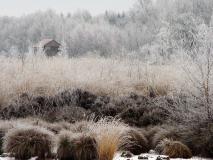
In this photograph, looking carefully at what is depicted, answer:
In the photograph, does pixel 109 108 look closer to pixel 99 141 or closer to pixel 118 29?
pixel 99 141

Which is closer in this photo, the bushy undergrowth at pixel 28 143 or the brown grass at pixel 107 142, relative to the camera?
the brown grass at pixel 107 142

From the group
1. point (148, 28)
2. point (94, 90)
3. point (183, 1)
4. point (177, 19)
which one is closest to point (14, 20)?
point (148, 28)

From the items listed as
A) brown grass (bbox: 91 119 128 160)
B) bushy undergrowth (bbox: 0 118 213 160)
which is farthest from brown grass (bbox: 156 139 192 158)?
brown grass (bbox: 91 119 128 160)

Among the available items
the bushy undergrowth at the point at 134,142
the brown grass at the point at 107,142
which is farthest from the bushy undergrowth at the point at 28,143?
the bushy undergrowth at the point at 134,142

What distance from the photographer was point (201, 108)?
7.76 meters

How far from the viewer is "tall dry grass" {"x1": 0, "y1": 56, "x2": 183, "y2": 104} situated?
1122 centimetres

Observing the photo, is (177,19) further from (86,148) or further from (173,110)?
(86,148)

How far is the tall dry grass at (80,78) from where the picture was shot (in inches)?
442

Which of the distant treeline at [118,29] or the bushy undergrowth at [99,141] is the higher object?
the distant treeline at [118,29]

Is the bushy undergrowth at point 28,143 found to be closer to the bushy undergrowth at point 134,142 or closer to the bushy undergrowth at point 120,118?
the bushy undergrowth at point 120,118

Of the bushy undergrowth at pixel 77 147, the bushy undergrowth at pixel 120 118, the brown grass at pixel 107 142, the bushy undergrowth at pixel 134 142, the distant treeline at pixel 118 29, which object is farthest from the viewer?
the distant treeline at pixel 118 29

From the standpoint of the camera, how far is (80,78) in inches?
469

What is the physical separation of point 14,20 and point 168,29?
56693 mm

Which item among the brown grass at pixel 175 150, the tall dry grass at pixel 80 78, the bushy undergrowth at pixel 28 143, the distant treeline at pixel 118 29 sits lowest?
the brown grass at pixel 175 150
